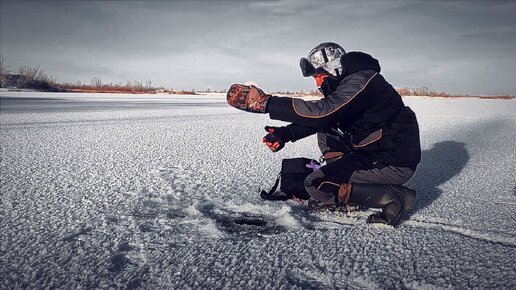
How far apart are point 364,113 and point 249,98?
0.68 meters

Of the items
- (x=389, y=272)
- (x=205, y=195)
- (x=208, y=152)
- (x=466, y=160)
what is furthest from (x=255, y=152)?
(x=389, y=272)

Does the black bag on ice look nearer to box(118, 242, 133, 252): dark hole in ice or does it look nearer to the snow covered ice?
the snow covered ice

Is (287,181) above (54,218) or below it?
above

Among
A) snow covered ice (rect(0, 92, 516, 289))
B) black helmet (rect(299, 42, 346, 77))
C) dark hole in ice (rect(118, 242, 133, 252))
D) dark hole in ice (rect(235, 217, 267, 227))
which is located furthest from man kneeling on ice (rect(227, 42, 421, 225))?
dark hole in ice (rect(118, 242, 133, 252))

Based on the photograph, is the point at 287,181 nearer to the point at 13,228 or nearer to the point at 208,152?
the point at 13,228

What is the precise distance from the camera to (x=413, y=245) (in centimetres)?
169

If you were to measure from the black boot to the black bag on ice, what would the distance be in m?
0.38

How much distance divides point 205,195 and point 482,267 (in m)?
1.67

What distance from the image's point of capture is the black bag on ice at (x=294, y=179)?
2232 mm

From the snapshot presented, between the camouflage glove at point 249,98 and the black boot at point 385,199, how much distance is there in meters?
0.74

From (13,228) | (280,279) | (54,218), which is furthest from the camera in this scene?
(54,218)

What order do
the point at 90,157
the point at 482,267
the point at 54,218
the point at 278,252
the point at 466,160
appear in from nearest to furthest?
the point at 482,267 < the point at 278,252 < the point at 54,218 < the point at 90,157 < the point at 466,160

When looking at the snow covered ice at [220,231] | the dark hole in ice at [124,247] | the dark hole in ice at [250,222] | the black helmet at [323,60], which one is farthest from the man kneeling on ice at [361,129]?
the dark hole in ice at [124,247]

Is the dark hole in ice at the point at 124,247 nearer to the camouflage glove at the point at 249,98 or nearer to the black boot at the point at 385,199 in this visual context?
the camouflage glove at the point at 249,98
